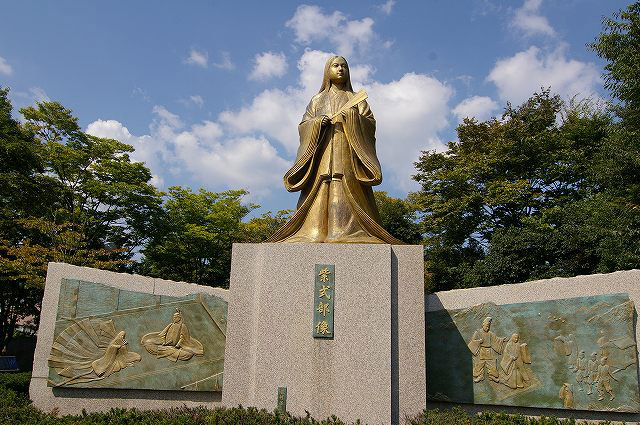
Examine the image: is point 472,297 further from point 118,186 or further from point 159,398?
point 118,186

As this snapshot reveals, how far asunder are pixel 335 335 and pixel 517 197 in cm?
1135

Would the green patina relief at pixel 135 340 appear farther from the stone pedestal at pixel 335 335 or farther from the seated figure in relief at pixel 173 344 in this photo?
the stone pedestal at pixel 335 335

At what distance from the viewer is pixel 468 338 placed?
7.21m

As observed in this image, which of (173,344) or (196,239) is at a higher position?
(196,239)

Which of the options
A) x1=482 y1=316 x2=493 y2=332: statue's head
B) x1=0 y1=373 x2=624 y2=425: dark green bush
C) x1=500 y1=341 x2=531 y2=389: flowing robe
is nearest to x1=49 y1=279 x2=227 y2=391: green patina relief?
x1=0 y1=373 x2=624 y2=425: dark green bush

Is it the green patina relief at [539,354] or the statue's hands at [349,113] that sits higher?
the statue's hands at [349,113]

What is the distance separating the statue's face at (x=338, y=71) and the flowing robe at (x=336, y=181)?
349 millimetres

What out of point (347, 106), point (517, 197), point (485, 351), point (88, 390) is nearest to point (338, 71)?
point (347, 106)

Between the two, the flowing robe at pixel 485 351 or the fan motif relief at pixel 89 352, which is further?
the fan motif relief at pixel 89 352

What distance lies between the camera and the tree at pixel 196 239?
18469 millimetres

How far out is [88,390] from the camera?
774cm

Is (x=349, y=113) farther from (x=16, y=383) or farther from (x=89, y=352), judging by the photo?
(x=16, y=383)

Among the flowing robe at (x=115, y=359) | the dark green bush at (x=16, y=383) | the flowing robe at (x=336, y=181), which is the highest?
the flowing robe at (x=336, y=181)

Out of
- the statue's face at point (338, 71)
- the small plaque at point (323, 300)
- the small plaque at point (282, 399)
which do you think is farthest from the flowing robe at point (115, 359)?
Answer: the statue's face at point (338, 71)
